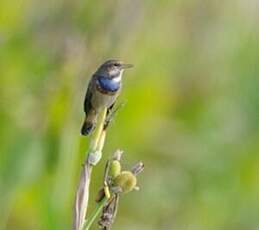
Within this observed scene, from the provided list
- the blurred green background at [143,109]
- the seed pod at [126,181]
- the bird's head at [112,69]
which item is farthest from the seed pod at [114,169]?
the blurred green background at [143,109]

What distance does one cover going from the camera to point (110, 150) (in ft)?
7.66

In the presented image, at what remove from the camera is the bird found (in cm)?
126

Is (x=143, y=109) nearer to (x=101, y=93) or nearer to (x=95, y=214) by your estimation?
(x=101, y=93)

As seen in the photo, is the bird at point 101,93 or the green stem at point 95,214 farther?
the bird at point 101,93

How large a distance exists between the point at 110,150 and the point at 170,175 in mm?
236

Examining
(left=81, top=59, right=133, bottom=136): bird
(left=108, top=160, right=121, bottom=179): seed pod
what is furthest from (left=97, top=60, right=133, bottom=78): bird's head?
(left=108, top=160, right=121, bottom=179): seed pod

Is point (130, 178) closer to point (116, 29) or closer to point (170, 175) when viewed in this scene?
point (116, 29)

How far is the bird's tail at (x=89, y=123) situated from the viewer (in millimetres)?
1285

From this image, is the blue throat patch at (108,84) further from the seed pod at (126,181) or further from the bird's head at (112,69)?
the seed pod at (126,181)

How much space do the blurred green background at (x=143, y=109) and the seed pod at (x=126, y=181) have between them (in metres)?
0.48

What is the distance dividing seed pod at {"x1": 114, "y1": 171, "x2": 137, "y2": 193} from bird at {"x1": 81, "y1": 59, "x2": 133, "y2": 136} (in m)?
0.09

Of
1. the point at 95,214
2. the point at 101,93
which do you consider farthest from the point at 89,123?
the point at 95,214

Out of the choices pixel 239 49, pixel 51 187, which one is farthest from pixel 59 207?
pixel 239 49

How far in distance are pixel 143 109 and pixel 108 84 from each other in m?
1.31
